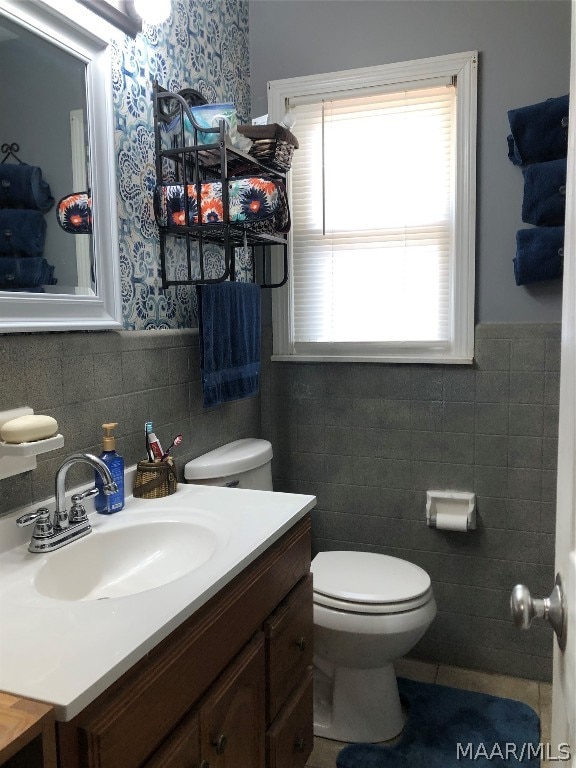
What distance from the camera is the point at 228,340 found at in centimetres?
193

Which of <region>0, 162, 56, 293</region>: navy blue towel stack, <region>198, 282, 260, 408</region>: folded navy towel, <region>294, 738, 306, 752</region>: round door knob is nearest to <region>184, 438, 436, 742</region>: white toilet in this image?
<region>198, 282, 260, 408</region>: folded navy towel

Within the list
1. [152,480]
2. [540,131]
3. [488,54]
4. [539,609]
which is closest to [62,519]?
[152,480]

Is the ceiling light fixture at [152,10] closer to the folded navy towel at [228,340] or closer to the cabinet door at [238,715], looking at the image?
the folded navy towel at [228,340]

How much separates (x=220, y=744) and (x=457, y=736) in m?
1.13

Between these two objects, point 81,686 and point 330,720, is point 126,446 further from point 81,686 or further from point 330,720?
point 330,720

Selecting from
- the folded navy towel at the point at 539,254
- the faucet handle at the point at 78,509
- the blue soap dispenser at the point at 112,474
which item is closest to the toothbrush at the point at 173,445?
the blue soap dispenser at the point at 112,474

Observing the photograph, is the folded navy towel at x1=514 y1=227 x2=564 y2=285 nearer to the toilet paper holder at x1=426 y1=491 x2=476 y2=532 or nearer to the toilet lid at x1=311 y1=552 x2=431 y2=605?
the toilet paper holder at x1=426 y1=491 x2=476 y2=532

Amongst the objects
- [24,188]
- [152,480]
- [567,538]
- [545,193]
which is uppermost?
[545,193]

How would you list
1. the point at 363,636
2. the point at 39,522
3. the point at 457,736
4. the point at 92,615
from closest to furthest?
the point at 92,615
the point at 39,522
the point at 363,636
the point at 457,736

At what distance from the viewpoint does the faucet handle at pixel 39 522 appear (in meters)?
1.23

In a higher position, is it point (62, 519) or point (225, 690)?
point (62, 519)

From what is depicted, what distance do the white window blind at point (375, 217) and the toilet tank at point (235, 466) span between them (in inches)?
21.8

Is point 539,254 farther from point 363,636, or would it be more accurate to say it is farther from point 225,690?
point 225,690

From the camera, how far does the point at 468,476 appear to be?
7.32 feet
